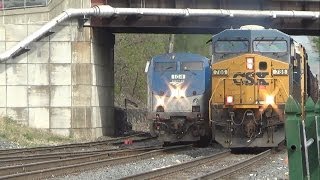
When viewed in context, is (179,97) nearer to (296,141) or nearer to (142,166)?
(142,166)

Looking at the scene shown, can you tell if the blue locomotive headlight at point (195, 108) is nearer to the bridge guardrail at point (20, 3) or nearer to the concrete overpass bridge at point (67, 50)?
the concrete overpass bridge at point (67, 50)

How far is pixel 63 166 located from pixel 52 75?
13071 mm

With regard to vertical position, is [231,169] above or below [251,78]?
below

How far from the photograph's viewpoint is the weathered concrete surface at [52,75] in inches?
1071

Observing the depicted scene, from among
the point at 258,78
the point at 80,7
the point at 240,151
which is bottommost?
the point at 240,151

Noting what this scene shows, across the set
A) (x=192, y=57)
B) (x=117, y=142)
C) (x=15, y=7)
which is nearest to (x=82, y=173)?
(x=192, y=57)

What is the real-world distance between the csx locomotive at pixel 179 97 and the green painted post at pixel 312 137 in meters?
13.6

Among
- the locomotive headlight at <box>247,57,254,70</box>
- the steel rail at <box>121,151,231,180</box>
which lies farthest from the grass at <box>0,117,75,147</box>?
the locomotive headlight at <box>247,57,254,70</box>

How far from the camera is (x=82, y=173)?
47.1ft

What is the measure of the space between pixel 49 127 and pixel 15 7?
5.87 meters

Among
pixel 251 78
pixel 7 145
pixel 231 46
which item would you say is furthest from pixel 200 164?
pixel 7 145

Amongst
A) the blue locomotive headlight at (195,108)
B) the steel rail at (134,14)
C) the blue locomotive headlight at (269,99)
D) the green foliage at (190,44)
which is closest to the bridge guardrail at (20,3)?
the steel rail at (134,14)

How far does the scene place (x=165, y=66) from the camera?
72.2ft

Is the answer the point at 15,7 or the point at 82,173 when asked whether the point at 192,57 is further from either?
the point at 15,7
